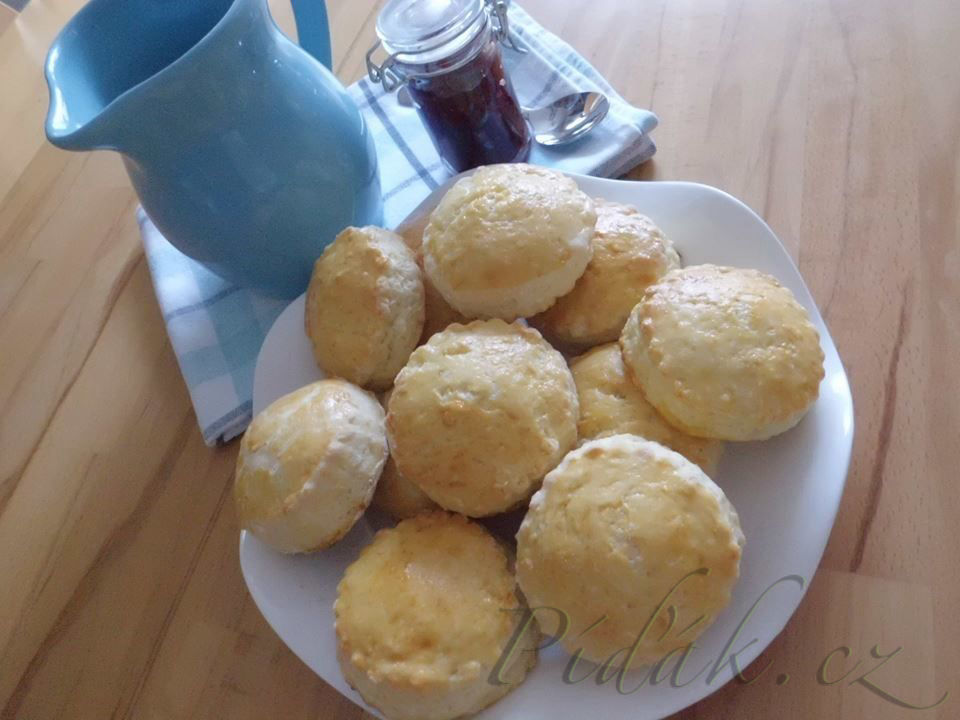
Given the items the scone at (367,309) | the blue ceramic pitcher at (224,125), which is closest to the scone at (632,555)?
the scone at (367,309)

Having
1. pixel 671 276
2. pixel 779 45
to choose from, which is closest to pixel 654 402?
pixel 671 276

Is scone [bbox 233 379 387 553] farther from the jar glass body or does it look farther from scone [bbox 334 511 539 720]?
the jar glass body

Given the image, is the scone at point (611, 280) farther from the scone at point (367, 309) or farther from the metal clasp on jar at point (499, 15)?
the metal clasp on jar at point (499, 15)

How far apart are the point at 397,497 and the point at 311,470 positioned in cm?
10

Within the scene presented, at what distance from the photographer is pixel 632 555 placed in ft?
1.97

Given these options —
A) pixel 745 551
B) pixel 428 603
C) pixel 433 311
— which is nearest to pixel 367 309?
pixel 433 311

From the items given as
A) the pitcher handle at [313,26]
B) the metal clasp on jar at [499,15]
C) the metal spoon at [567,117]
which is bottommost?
the metal spoon at [567,117]

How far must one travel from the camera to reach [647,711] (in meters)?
0.60

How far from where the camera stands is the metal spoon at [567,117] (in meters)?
1.02

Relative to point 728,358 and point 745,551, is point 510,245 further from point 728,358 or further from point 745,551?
point 745,551

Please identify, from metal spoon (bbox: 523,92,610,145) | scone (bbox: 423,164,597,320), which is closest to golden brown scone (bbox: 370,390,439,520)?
scone (bbox: 423,164,597,320)

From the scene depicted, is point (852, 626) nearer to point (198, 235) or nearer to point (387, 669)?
point (387, 669)

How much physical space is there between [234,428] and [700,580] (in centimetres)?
57

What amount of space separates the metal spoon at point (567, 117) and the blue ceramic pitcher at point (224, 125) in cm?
26
